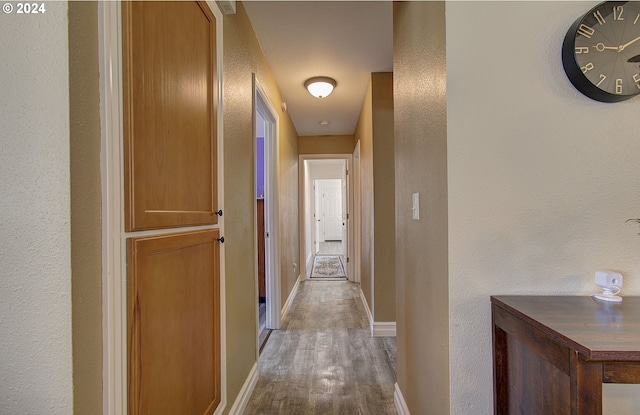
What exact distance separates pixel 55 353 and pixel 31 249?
238 mm

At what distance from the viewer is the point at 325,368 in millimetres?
2158

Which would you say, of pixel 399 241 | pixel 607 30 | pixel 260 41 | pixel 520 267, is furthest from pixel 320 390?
pixel 260 41

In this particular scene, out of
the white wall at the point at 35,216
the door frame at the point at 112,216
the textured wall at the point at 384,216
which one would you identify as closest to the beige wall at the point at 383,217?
the textured wall at the point at 384,216

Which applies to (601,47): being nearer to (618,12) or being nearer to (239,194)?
(618,12)

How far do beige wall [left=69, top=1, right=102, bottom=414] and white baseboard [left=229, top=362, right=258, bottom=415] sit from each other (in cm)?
107

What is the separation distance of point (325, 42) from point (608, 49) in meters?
1.64

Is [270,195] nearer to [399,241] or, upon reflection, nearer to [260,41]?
[260,41]

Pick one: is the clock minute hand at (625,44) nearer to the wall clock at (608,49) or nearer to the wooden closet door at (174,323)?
the wall clock at (608,49)

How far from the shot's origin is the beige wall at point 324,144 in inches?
186

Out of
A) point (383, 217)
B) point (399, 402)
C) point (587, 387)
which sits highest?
point (383, 217)

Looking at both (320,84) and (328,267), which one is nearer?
(320,84)

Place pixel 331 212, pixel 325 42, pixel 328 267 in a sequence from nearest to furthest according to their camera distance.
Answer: pixel 325 42 → pixel 328 267 → pixel 331 212

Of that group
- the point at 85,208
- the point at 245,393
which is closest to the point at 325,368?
the point at 245,393

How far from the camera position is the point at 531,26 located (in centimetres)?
101
